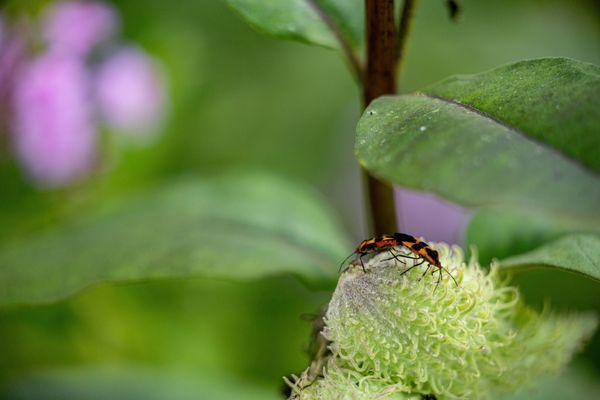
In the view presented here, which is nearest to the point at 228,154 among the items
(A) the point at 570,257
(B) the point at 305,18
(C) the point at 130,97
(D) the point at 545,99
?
(C) the point at 130,97

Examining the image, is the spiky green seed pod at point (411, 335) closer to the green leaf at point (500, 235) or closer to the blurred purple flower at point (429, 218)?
the green leaf at point (500, 235)

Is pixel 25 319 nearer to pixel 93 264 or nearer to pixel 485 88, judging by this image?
pixel 93 264

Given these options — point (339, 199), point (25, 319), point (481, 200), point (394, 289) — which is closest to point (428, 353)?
point (394, 289)

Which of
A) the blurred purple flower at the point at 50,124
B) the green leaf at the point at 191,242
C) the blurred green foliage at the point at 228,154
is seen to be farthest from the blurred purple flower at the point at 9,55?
the green leaf at the point at 191,242

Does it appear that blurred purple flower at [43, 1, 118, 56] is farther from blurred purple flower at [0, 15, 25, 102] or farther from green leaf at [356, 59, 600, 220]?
green leaf at [356, 59, 600, 220]

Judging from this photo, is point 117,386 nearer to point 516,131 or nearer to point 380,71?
point 380,71

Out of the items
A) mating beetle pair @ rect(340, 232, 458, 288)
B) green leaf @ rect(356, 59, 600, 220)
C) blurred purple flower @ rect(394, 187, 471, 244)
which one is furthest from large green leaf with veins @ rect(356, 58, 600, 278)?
blurred purple flower @ rect(394, 187, 471, 244)
